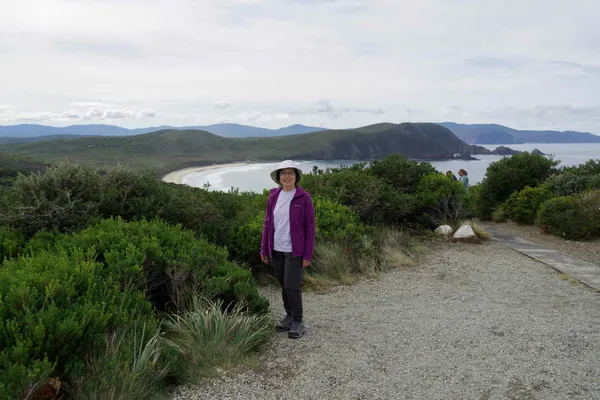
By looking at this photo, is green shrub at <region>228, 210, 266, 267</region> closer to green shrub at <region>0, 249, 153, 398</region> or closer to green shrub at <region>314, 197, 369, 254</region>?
green shrub at <region>314, 197, 369, 254</region>

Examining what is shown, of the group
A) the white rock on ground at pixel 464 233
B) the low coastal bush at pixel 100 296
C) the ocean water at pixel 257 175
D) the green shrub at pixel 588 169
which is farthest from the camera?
the ocean water at pixel 257 175

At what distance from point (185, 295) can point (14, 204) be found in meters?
2.99

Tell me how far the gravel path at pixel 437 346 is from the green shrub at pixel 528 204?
6286 mm

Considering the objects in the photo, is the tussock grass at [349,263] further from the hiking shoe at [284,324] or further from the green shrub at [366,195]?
the hiking shoe at [284,324]

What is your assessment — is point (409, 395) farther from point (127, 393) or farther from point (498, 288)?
point (498, 288)

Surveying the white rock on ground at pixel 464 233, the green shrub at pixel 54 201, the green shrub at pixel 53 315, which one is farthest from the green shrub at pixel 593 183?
the green shrub at pixel 53 315

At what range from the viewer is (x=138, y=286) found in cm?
445

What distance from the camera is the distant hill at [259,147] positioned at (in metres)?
108

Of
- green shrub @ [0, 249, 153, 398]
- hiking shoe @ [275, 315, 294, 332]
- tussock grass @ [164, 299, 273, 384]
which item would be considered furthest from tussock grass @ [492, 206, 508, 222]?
green shrub @ [0, 249, 153, 398]

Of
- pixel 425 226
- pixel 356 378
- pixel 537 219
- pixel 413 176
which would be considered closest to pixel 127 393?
pixel 356 378

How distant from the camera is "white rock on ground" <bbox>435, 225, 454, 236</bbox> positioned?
1055 centimetres

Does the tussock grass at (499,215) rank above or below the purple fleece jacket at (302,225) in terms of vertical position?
below

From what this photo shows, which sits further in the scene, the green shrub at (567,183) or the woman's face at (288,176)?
the green shrub at (567,183)

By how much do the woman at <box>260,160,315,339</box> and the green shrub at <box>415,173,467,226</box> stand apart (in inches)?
293
